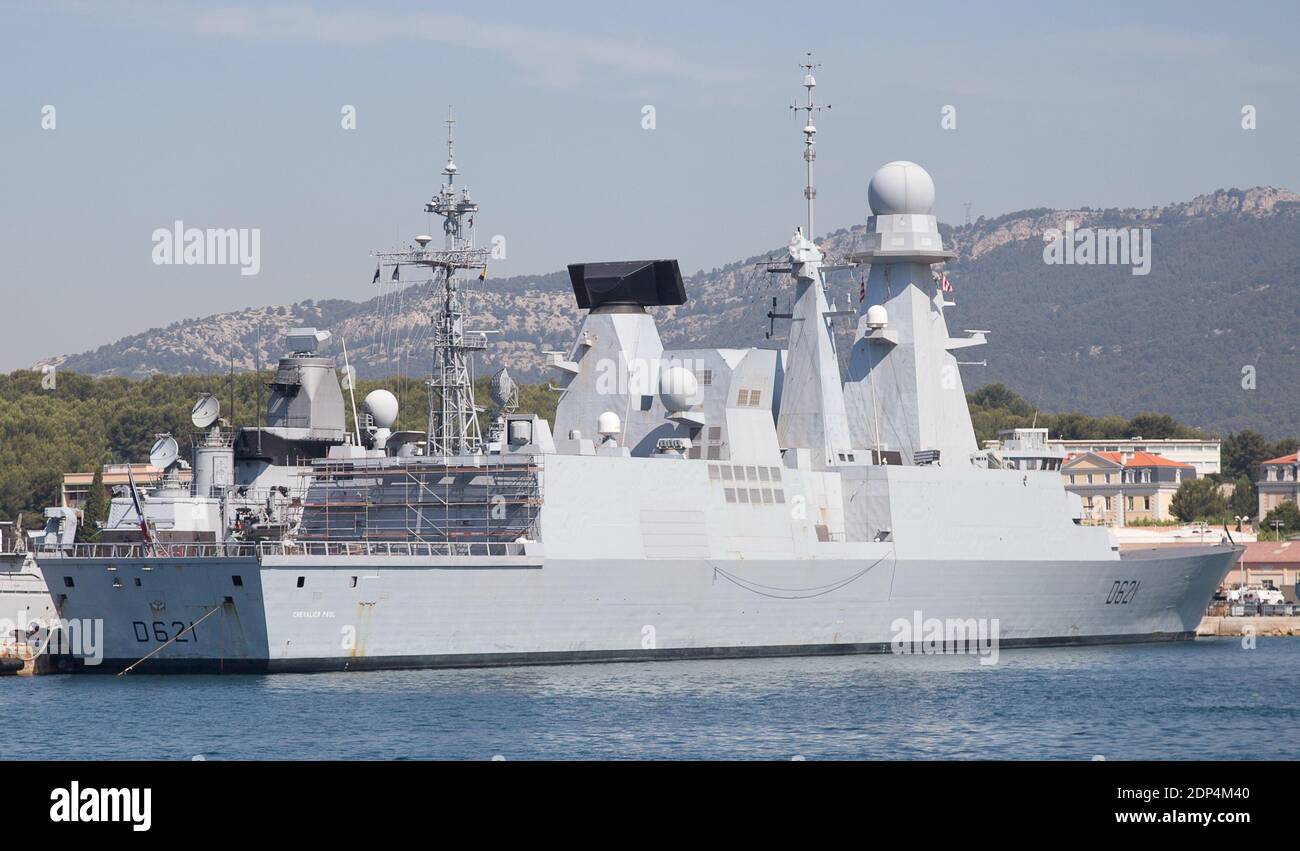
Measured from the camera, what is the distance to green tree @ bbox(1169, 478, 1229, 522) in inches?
3506

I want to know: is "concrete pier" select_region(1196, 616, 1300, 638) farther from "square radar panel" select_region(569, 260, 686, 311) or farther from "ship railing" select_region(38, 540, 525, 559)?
"ship railing" select_region(38, 540, 525, 559)

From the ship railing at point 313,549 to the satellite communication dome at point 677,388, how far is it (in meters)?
5.85

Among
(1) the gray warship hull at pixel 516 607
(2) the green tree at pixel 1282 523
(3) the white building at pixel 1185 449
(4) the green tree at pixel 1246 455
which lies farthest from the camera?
(4) the green tree at pixel 1246 455

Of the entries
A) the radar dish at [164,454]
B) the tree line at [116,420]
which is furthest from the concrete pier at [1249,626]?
the radar dish at [164,454]

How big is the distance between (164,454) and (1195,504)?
62434mm

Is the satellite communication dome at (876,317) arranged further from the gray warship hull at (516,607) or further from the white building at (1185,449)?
the white building at (1185,449)

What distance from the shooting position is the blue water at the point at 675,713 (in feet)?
82.3

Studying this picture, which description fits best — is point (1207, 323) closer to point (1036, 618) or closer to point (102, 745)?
point (1036, 618)

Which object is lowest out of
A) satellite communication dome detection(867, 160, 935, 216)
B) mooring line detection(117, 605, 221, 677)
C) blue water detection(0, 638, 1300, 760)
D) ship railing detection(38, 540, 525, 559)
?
blue water detection(0, 638, 1300, 760)

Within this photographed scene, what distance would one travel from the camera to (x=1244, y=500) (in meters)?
97.4

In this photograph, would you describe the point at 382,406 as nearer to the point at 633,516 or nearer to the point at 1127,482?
the point at 633,516

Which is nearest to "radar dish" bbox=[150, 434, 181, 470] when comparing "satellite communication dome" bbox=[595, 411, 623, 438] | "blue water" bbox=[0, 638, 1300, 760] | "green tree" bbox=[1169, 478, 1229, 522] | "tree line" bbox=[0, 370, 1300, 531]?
"blue water" bbox=[0, 638, 1300, 760]

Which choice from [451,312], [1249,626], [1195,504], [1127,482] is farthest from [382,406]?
[1127,482]

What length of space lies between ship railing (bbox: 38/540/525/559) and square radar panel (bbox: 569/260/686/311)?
8.86 meters
